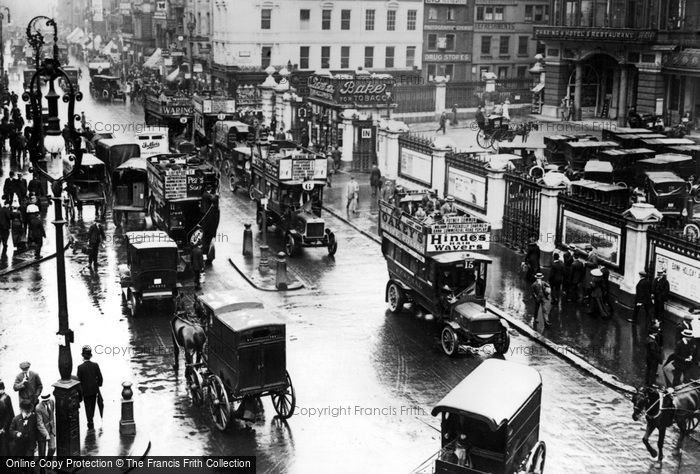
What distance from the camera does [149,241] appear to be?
91.7ft

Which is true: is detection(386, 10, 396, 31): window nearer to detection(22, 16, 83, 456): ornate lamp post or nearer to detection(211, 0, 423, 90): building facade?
detection(211, 0, 423, 90): building facade

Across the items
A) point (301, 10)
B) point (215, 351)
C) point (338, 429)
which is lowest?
point (338, 429)

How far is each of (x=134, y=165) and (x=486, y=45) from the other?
5150cm

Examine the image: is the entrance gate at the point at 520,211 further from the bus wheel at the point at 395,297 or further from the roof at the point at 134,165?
the roof at the point at 134,165

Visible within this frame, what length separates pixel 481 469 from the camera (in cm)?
1594

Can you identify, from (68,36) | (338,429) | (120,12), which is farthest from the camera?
(68,36)

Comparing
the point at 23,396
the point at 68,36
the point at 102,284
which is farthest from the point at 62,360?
the point at 68,36

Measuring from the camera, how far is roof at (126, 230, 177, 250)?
2689 cm

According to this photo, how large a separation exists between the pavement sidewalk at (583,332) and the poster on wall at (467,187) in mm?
4345

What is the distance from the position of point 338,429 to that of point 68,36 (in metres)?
143


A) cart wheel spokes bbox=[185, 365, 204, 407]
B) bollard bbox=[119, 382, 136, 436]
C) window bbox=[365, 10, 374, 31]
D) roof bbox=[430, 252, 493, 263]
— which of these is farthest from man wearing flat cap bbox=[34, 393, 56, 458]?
window bbox=[365, 10, 374, 31]

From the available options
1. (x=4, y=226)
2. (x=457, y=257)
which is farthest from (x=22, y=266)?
(x=457, y=257)

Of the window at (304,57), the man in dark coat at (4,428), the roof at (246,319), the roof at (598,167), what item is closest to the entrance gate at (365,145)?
the roof at (598,167)

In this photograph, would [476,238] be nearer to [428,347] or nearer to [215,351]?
[428,347]
